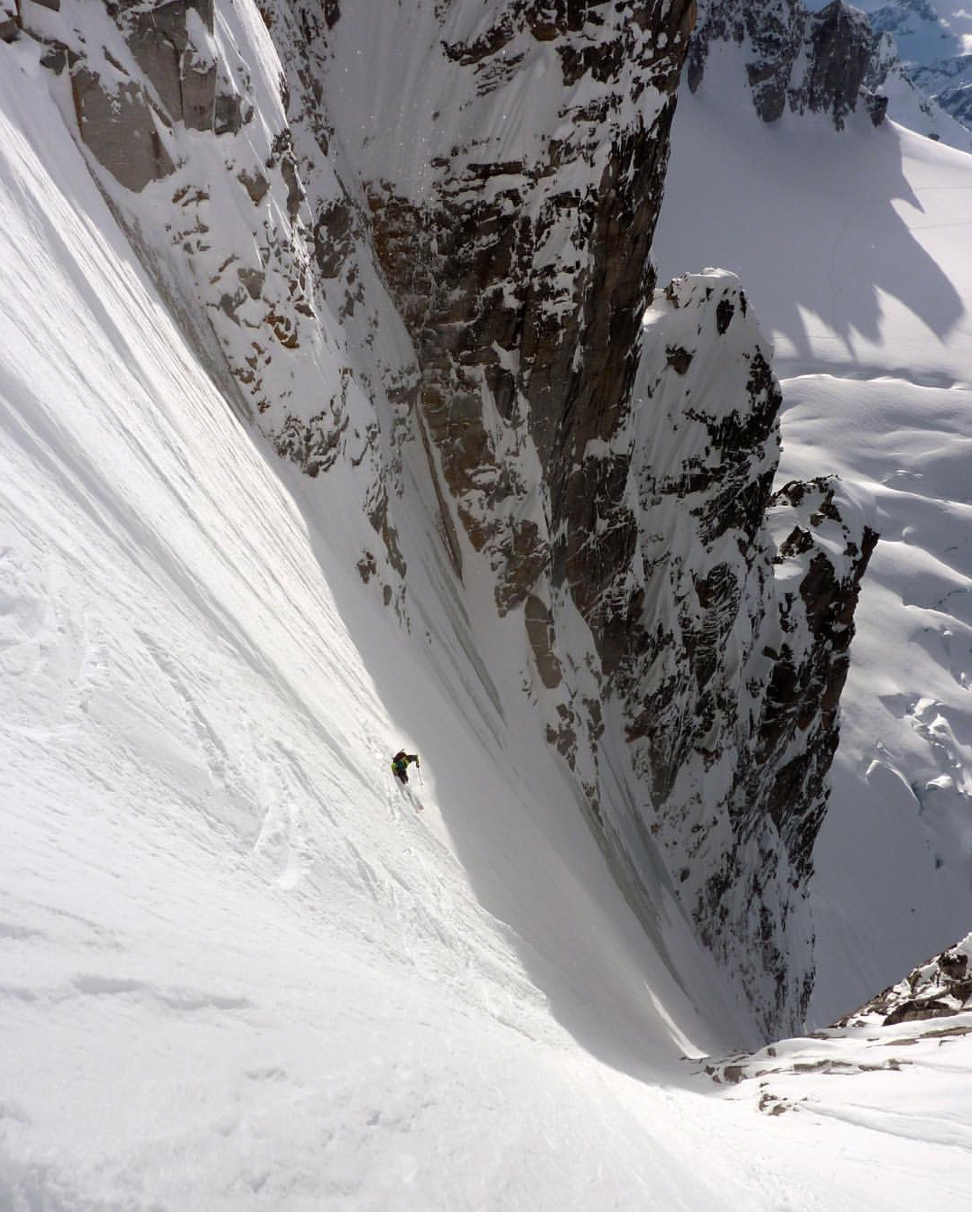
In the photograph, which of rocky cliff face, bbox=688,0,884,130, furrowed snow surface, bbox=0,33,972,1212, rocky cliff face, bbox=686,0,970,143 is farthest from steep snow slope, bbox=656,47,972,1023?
furrowed snow surface, bbox=0,33,972,1212

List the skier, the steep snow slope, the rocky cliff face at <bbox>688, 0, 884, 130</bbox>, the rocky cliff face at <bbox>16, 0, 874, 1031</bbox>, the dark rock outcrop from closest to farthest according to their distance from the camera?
the skier → the rocky cliff face at <bbox>16, 0, 874, 1031</bbox> → the dark rock outcrop → the steep snow slope → the rocky cliff face at <bbox>688, 0, 884, 130</bbox>

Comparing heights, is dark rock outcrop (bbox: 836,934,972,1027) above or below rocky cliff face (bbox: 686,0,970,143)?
below

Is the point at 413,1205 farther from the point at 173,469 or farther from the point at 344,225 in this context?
the point at 344,225

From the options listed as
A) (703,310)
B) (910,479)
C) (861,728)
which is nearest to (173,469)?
(703,310)

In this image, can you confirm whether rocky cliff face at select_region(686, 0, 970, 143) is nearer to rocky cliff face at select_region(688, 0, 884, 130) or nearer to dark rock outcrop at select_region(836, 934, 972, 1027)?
rocky cliff face at select_region(688, 0, 884, 130)

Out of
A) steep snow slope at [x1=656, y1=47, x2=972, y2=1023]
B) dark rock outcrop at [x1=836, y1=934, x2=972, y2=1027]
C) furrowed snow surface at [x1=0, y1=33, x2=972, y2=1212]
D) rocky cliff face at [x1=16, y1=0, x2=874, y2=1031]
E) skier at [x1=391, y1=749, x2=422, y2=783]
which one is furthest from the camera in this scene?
steep snow slope at [x1=656, y1=47, x2=972, y2=1023]

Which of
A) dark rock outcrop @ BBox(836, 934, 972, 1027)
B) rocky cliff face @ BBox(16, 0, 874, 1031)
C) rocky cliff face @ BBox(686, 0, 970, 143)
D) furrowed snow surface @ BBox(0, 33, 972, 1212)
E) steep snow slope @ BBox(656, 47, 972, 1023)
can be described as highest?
rocky cliff face @ BBox(686, 0, 970, 143)

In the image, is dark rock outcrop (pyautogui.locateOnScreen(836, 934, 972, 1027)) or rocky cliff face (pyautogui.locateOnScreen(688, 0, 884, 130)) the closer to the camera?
dark rock outcrop (pyautogui.locateOnScreen(836, 934, 972, 1027))

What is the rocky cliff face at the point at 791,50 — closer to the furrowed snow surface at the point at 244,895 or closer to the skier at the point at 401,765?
the furrowed snow surface at the point at 244,895

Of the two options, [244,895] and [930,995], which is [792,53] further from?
[244,895]
